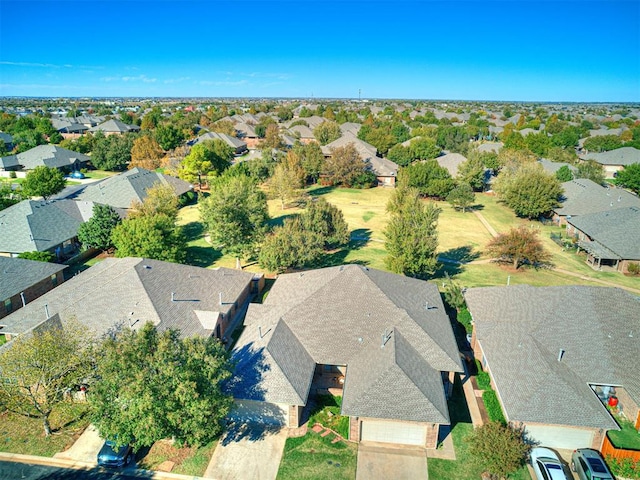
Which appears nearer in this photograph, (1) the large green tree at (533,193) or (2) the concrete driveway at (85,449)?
(2) the concrete driveway at (85,449)

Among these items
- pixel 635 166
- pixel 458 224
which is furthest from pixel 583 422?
pixel 635 166

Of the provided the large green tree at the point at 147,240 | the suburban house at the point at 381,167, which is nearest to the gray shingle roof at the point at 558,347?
the large green tree at the point at 147,240

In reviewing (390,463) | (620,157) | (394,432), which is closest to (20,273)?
(394,432)

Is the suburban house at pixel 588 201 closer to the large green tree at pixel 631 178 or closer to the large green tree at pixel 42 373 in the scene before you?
the large green tree at pixel 631 178

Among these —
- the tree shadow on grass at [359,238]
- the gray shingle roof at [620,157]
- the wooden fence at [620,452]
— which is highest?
the gray shingle roof at [620,157]

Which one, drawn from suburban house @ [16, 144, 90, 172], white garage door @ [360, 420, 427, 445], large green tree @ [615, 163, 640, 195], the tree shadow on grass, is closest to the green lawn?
white garage door @ [360, 420, 427, 445]

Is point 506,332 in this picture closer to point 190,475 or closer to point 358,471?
point 358,471
